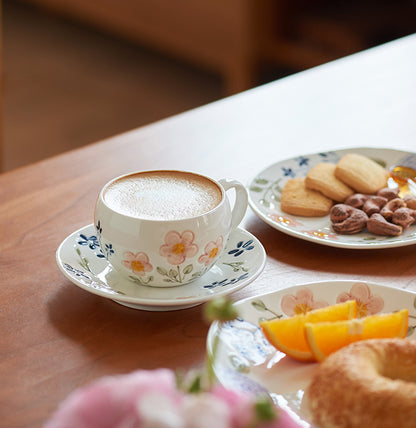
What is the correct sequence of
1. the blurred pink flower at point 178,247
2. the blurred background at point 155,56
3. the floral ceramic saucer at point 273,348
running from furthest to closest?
1. the blurred background at point 155,56
2. the blurred pink flower at point 178,247
3. the floral ceramic saucer at point 273,348

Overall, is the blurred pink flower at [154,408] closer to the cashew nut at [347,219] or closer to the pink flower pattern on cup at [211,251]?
the pink flower pattern on cup at [211,251]

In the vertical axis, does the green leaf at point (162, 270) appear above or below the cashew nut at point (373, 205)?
below

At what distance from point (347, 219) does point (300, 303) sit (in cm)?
22

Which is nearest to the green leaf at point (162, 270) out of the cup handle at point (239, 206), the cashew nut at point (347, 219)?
the cup handle at point (239, 206)

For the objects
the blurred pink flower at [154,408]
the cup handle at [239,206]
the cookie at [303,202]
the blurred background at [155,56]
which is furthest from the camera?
the blurred background at [155,56]

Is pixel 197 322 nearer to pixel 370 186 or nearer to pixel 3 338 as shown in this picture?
pixel 3 338

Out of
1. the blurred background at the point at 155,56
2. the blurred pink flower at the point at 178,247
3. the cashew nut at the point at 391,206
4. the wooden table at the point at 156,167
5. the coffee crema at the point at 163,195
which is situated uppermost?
the coffee crema at the point at 163,195

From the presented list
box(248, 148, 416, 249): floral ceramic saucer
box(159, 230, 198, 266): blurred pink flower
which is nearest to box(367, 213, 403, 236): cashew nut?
box(248, 148, 416, 249): floral ceramic saucer

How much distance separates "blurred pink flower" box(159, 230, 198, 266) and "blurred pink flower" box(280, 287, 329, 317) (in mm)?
107

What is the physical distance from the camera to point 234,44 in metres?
3.54

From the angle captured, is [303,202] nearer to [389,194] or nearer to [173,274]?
[389,194]

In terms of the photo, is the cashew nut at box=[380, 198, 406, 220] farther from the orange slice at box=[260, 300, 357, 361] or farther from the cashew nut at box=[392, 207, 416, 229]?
the orange slice at box=[260, 300, 357, 361]

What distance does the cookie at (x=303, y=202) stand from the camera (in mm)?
886

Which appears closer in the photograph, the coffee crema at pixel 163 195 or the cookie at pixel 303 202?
the coffee crema at pixel 163 195
